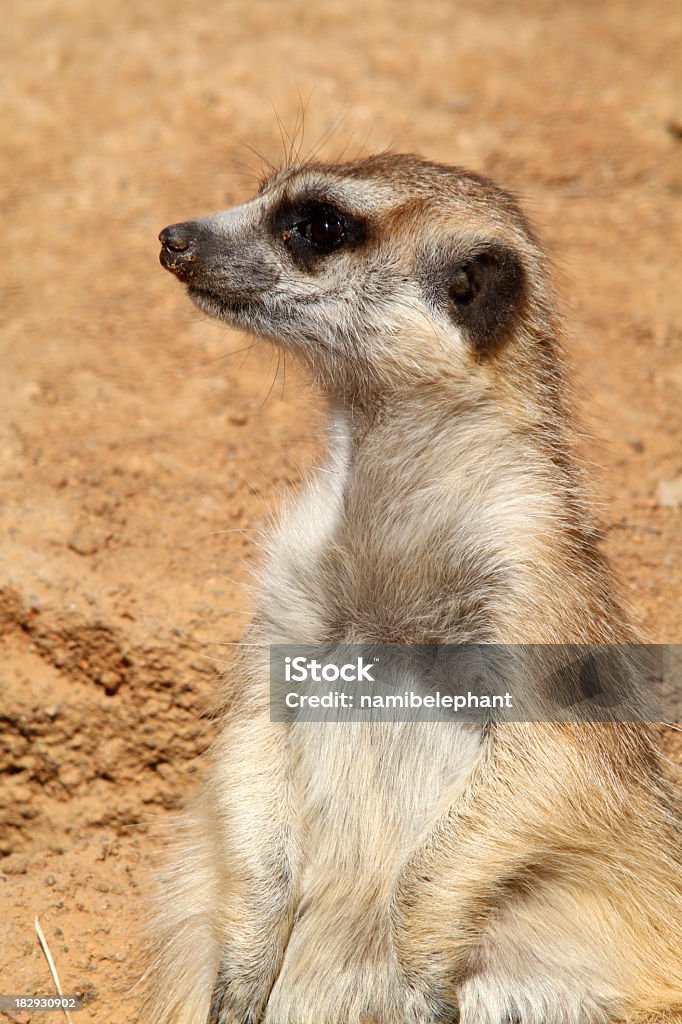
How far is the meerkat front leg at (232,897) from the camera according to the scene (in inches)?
107

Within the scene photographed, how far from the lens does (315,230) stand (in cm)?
293

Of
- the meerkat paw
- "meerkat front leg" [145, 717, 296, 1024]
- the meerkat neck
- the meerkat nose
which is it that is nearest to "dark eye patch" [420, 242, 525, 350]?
the meerkat neck

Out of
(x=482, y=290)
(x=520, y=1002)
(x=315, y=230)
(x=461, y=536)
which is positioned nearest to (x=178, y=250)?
(x=315, y=230)

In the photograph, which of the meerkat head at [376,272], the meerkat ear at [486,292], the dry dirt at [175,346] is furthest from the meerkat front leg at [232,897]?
the meerkat ear at [486,292]

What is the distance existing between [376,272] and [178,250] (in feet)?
1.69

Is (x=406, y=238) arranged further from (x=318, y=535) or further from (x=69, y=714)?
(x=69, y=714)

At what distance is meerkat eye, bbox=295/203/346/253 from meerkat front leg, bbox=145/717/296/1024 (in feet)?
3.95

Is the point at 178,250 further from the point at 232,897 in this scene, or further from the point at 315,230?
the point at 232,897

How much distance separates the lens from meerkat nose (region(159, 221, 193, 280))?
2.96 meters

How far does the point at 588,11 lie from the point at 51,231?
3.90 meters

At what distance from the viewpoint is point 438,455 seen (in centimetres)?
277

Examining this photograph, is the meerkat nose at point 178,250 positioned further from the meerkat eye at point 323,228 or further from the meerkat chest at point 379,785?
the meerkat chest at point 379,785

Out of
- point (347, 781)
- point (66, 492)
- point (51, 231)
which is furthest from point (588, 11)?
point (347, 781)

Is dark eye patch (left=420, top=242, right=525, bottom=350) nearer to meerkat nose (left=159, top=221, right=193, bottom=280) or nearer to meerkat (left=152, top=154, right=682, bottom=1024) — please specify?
meerkat (left=152, top=154, right=682, bottom=1024)
